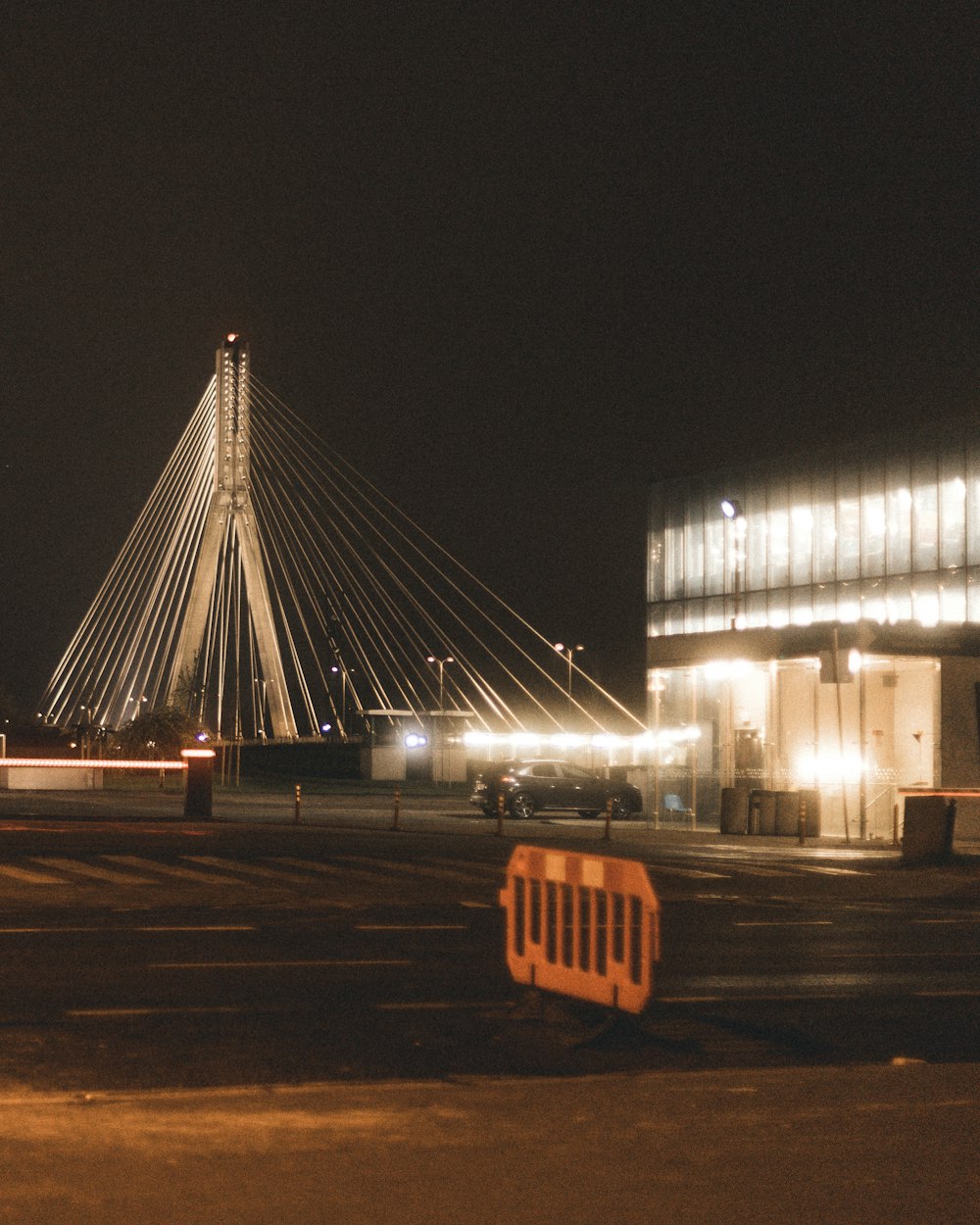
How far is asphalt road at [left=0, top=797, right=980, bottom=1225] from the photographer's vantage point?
606 centimetres

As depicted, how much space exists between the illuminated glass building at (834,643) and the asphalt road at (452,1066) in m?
14.3

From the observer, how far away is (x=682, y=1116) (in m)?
7.29

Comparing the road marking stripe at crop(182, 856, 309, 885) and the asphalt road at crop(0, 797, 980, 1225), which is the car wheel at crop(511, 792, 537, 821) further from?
the asphalt road at crop(0, 797, 980, 1225)

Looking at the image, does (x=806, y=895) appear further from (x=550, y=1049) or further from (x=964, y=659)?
(x=964, y=659)

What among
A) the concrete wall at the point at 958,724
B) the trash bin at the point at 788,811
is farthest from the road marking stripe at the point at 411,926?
the concrete wall at the point at 958,724

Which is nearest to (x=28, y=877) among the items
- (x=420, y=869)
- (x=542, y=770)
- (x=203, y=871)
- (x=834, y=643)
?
(x=203, y=871)

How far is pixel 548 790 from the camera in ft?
133

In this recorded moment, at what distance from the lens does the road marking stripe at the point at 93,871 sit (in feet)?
64.3

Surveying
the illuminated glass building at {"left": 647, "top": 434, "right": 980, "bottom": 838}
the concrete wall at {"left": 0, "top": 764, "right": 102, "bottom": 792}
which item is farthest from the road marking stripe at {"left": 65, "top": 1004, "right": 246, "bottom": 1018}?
the concrete wall at {"left": 0, "top": 764, "right": 102, "bottom": 792}

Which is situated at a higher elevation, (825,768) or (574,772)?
(825,768)

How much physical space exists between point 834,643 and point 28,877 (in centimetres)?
1640

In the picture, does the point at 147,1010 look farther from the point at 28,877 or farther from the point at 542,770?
the point at 542,770

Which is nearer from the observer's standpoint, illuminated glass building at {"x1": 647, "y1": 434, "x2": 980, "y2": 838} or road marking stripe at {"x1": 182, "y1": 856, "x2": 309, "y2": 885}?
road marking stripe at {"x1": 182, "y1": 856, "x2": 309, "y2": 885}

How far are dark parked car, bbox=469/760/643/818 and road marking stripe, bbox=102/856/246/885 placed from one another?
17552mm
